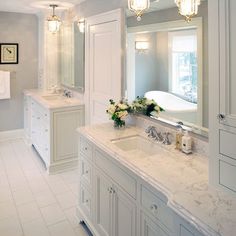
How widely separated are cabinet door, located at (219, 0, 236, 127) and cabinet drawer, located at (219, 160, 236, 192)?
20 centimetres

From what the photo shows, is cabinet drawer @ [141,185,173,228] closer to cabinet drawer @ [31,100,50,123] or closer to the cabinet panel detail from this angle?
the cabinet panel detail

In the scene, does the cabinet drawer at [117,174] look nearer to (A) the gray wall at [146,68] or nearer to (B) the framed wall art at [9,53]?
(A) the gray wall at [146,68]

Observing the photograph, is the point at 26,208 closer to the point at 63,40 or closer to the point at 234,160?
the point at 234,160

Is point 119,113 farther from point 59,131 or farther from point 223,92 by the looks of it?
point 59,131

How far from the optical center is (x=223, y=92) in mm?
1249

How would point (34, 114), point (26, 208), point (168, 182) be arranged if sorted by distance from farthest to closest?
point (34, 114)
point (26, 208)
point (168, 182)

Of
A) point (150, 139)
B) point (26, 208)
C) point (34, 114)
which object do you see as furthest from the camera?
point (34, 114)

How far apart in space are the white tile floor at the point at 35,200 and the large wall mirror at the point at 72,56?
1320mm

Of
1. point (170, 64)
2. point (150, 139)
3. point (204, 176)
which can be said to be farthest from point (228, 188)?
point (170, 64)

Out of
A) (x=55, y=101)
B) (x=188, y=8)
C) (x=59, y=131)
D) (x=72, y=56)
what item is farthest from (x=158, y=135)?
(x=72, y=56)

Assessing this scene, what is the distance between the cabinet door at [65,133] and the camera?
12.0 ft

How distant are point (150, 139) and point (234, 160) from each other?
108 centimetres

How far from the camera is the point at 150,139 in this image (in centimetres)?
228

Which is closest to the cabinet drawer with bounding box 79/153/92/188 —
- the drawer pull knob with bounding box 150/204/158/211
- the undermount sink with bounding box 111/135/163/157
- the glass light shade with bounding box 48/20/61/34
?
the undermount sink with bounding box 111/135/163/157
